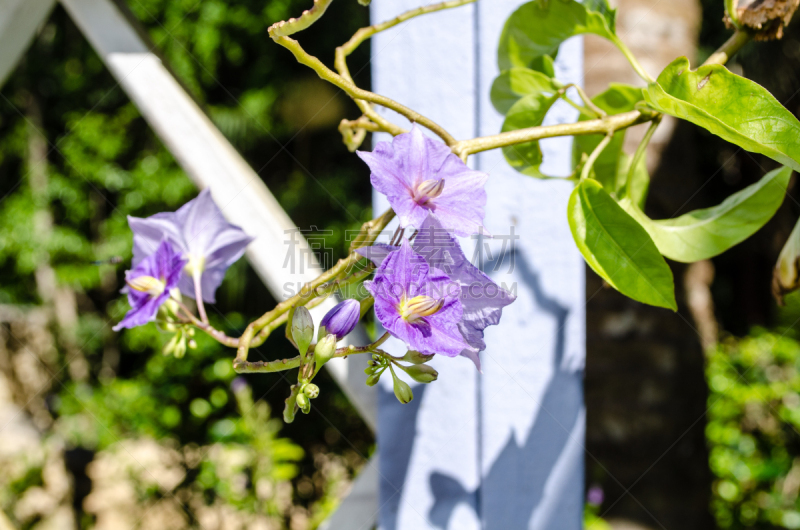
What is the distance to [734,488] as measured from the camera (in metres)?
1.84

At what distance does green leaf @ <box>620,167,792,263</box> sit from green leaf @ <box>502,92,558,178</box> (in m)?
0.08

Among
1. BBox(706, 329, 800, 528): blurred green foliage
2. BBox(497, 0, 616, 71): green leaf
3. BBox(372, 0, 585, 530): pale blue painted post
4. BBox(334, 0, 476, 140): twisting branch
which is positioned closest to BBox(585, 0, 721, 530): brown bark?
BBox(372, 0, 585, 530): pale blue painted post

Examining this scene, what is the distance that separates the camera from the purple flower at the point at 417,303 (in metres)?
0.26

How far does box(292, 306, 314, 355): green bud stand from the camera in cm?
27

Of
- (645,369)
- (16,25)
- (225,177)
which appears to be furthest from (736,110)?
(645,369)

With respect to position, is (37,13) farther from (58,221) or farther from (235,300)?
(58,221)

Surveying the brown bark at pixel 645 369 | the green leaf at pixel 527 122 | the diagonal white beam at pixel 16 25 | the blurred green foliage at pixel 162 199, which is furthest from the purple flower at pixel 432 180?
the blurred green foliage at pixel 162 199

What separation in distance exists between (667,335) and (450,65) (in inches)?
31.5

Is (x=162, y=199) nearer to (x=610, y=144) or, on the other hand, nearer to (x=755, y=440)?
(x=610, y=144)

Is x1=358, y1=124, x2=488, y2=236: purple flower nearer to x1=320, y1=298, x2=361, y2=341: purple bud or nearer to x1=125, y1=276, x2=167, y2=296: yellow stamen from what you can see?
x1=320, y1=298, x2=361, y2=341: purple bud

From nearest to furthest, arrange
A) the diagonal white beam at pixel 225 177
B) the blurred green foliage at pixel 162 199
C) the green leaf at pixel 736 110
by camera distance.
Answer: the green leaf at pixel 736 110
the diagonal white beam at pixel 225 177
the blurred green foliage at pixel 162 199

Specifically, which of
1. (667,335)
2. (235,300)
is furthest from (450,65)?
(235,300)

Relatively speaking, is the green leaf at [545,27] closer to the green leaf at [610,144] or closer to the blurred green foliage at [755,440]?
the green leaf at [610,144]

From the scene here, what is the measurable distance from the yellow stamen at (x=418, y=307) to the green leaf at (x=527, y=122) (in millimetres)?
170
